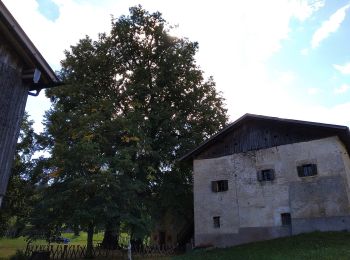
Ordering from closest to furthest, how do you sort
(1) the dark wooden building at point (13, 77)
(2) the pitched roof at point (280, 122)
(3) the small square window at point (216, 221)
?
(1) the dark wooden building at point (13, 77) < (2) the pitched roof at point (280, 122) < (3) the small square window at point (216, 221)

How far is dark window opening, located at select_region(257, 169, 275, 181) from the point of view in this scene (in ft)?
74.3

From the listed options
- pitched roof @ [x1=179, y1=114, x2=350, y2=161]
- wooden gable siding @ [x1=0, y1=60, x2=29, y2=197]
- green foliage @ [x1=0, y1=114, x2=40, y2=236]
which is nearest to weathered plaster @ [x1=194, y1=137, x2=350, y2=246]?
pitched roof @ [x1=179, y1=114, x2=350, y2=161]

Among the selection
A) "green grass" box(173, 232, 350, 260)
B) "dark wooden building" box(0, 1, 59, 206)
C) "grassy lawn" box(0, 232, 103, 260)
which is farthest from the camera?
"grassy lawn" box(0, 232, 103, 260)

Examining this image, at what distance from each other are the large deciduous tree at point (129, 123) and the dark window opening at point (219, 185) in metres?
3.65

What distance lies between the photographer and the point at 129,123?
2481cm

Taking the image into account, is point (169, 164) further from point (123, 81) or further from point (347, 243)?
point (347, 243)

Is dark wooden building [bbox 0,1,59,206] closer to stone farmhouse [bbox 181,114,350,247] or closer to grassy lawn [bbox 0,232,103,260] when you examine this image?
grassy lawn [bbox 0,232,103,260]

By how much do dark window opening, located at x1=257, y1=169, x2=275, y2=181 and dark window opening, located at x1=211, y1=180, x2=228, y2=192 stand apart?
2.65 metres

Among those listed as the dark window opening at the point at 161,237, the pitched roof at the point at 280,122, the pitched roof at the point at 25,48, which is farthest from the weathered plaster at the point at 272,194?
the pitched roof at the point at 25,48

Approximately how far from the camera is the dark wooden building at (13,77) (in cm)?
962

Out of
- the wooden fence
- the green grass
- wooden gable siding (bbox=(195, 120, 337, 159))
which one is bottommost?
the wooden fence

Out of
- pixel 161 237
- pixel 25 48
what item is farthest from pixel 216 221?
pixel 25 48

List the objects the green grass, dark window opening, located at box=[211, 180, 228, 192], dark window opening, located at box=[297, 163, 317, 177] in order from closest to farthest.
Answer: the green grass
dark window opening, located at box=[297, 163, 317, 177]
dark window opening, located at box=[211, 180, 228, 192]

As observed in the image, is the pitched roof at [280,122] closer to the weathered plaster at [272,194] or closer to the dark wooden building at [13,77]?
the weathered plaster at [272,194]
